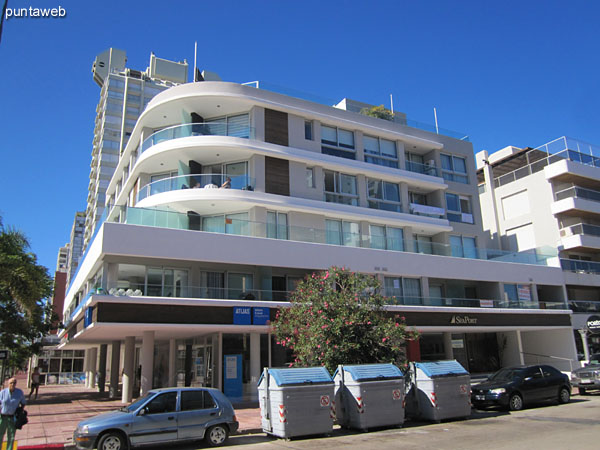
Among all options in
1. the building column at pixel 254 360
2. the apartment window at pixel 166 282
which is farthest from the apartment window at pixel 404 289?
the apartment window at pixel 166 282

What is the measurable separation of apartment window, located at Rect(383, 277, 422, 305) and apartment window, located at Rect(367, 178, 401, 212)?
4731mm

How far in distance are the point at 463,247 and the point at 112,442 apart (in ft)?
80.5

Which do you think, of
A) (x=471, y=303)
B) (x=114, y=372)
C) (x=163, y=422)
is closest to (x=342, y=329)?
(x=163, y=422)

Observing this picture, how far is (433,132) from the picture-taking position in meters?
34.1

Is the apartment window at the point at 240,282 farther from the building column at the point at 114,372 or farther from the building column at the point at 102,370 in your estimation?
the building column at the point at 102,370

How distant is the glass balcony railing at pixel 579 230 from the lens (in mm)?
36375

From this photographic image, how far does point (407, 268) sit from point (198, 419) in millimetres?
18148

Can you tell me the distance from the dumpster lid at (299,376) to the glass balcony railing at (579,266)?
27.1 m

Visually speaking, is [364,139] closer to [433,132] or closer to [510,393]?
[433,132]

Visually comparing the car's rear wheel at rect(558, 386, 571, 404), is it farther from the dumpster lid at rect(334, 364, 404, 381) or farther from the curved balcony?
the curved balcony

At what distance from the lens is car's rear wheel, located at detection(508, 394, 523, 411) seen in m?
17.0

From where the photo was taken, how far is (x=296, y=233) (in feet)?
82.8

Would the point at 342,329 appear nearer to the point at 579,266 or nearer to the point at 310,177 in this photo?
the point at 310,177

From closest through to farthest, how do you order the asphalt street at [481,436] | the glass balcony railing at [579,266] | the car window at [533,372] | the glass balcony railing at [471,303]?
the asphalt street at [481,436], the car window at [533,372], the glass balcony railing at [471,303], the glass balcony railing at [579,266]
